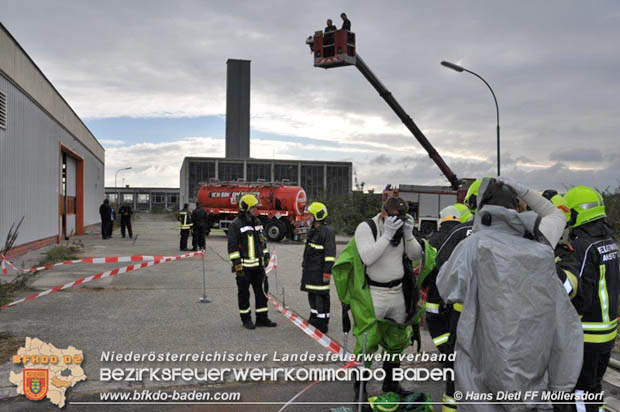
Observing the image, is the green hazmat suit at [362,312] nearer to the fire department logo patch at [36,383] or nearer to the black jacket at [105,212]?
the fire department logo patch at [36,383]

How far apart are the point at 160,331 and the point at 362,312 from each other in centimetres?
387

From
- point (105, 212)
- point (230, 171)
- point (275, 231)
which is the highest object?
point (230, 171)

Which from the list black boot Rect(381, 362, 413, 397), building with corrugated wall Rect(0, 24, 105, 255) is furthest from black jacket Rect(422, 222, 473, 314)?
building with corrugated wall Rect(0, 24, 105, 255)

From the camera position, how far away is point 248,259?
287 inches

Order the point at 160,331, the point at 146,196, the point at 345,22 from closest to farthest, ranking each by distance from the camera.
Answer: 1. the point at 160,331
2. the point at 345,22
3. the point at 146,196

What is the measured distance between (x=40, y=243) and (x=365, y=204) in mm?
17879

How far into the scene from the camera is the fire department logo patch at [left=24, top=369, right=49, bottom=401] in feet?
15.4

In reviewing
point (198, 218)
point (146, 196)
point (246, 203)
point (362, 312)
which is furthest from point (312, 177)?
point (362, 312)

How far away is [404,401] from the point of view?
3744 millimetres

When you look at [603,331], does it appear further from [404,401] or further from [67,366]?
[67,366]

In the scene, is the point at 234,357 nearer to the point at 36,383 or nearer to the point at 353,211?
the point at 36,383

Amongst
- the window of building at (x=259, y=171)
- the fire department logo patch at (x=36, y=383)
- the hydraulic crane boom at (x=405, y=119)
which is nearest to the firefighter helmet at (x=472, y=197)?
the fire department logo patch at (x=36, y=383)

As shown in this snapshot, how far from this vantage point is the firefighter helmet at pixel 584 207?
3.75m

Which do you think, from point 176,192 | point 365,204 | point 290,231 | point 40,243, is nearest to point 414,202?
point 365,204
